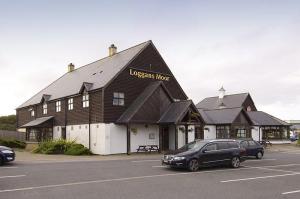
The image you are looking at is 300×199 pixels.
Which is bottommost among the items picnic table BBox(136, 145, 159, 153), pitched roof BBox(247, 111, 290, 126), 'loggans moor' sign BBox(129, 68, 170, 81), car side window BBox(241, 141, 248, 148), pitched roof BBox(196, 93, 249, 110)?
picnic table BBox(136, 145, 159, 153)

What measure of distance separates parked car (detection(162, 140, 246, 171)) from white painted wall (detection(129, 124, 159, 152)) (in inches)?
559

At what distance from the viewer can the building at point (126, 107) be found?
32.8 m

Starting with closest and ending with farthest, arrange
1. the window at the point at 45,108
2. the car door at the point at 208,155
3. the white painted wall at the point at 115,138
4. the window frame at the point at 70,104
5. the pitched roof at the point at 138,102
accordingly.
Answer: the car door at the point at 208,155, the white painted wall at the point at 115,138, the pitched roof at the point at 138,102, the window frame at the point at 70,104, the window at the point at 45,108

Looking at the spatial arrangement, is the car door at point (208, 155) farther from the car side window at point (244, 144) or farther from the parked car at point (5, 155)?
the parked car at point (5, 155)

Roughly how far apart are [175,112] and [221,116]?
44.9 ft

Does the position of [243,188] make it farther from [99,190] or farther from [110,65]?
[110,65]

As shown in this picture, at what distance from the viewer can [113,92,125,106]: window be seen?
33572 mm

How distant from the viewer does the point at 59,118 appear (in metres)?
40.6

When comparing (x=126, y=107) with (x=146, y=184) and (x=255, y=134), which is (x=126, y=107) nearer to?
(x=146, y=184)

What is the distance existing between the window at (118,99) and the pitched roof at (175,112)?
12.9 feet

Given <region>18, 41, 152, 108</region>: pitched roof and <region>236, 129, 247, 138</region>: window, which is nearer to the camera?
<region>18, 41, 152, 108</region>: pitched roof

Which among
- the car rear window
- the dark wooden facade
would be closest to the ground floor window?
the dark wooden facade

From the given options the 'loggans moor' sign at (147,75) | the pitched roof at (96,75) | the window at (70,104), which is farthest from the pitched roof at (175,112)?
the window at (70,104)

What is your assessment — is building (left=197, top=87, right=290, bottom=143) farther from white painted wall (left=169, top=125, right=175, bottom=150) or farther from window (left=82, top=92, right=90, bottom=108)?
window (left=82, top=92, right=90, bottom=108)
